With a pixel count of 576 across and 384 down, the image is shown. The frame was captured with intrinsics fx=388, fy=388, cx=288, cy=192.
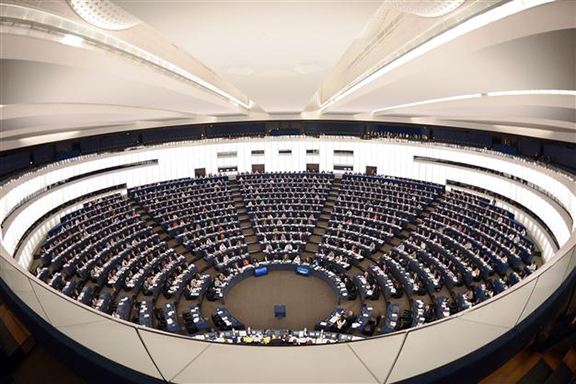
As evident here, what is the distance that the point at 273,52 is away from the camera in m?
9.23

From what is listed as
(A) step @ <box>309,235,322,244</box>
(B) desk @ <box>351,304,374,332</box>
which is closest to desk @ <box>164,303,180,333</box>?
(B) desk @ <box>351,304,374,332</box>

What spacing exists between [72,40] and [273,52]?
4504 millimetres

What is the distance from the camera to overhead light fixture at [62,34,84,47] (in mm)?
8477

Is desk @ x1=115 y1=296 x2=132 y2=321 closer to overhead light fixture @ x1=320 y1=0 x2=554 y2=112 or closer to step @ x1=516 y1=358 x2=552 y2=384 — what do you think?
overhead light fixture @ x1=320 y1=0 x2=554 y2=112

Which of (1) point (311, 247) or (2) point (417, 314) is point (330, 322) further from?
(1) point (311, 247)

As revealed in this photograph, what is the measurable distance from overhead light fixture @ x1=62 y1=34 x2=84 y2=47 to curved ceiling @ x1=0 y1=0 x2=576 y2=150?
3 centimetres

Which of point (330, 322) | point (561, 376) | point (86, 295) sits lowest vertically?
point (330, 322)

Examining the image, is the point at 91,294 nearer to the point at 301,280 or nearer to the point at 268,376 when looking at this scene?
the point at 301,280

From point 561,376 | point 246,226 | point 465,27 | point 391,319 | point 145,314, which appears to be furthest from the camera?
point 246,226

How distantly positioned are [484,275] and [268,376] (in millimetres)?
15416

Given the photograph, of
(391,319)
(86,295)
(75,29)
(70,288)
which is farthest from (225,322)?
(75,29)

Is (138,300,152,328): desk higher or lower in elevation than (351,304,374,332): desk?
higher

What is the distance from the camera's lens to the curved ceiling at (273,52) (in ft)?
21.5

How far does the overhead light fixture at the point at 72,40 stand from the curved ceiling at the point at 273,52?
34 millimetres
